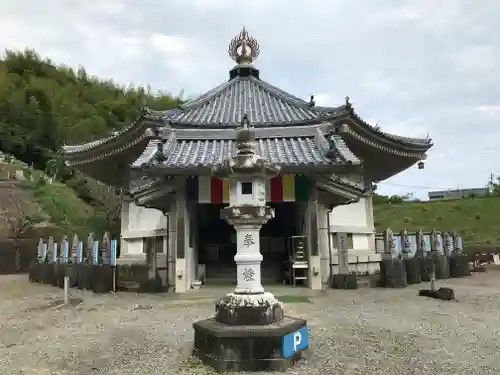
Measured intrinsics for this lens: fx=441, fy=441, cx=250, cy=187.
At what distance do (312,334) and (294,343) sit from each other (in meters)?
1.45

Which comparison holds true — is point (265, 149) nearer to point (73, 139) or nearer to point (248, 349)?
point (248, 349)

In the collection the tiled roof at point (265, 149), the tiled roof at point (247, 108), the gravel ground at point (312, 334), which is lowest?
the gravel ground at point (312, 334)

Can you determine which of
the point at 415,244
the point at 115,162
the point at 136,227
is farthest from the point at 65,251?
the point at 415,244

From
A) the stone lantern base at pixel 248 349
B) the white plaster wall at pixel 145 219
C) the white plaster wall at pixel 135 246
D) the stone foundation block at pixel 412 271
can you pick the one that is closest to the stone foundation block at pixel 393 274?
the stone foundation block at pixel 412 271

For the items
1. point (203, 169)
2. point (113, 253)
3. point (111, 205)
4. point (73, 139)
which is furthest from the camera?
point (73, 139)

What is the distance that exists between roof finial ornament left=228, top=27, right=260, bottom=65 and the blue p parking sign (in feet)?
44.0

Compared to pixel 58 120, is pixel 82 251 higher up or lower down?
lower down

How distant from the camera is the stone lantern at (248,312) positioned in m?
4.84

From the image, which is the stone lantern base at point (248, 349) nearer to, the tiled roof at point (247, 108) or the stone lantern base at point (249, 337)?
the stone lantern base at point (249, 337)

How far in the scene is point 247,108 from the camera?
14.4 meters

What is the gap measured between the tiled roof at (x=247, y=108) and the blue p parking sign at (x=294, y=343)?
25.7 feet

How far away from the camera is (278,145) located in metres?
11.6

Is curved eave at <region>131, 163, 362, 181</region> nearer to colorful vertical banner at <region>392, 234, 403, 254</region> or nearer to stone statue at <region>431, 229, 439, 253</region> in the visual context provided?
colorful vertical banner at <region>392, 234, 403, 254</region>

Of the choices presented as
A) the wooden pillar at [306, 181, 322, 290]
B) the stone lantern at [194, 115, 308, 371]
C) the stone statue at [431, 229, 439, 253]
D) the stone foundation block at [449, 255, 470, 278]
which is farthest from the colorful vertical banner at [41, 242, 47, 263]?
the stone foundation block at [449, 255, 470, 278]
